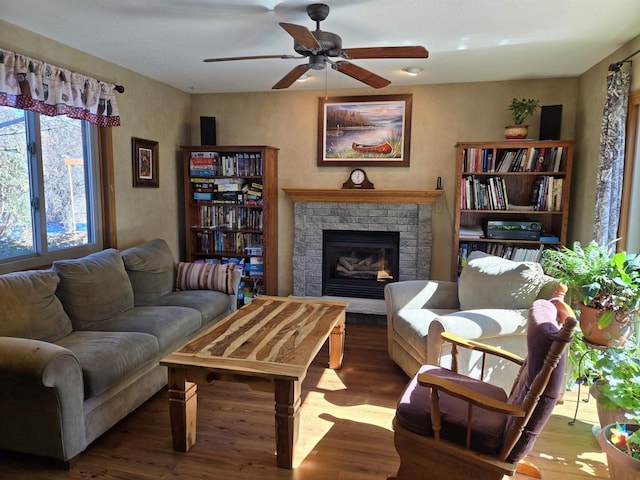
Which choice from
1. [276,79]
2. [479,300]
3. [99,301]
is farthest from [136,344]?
[276,79]

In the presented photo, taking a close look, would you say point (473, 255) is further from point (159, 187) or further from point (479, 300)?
point (159, 187)

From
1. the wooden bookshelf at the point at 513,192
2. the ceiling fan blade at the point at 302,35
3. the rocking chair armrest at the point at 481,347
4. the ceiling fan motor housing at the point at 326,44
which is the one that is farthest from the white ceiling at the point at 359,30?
the rocking chair armrest at the point at 481,347

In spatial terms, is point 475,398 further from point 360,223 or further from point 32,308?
point 360,223

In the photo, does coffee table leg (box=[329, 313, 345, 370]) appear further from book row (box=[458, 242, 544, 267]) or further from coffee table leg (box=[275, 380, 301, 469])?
book row (box=[458, 242, 544, 267])

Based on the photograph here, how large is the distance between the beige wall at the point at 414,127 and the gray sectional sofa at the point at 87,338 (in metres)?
1.57

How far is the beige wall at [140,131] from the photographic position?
3.25m

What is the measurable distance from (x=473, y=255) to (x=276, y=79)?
8.13ft

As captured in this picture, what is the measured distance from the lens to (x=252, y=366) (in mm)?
2111

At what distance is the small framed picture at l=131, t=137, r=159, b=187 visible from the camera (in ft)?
13.3

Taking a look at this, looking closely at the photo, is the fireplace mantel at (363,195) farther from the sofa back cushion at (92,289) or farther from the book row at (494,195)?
the sofa back cushion at (92,289)

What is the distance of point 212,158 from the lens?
4.65m

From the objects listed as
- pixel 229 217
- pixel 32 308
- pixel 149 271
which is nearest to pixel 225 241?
pixel 229 217

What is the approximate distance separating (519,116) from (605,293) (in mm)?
2183

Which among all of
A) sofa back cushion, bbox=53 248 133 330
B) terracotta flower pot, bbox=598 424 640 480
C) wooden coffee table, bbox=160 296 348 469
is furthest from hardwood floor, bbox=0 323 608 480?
sofa back cushion, bbox=53 248 133 330
